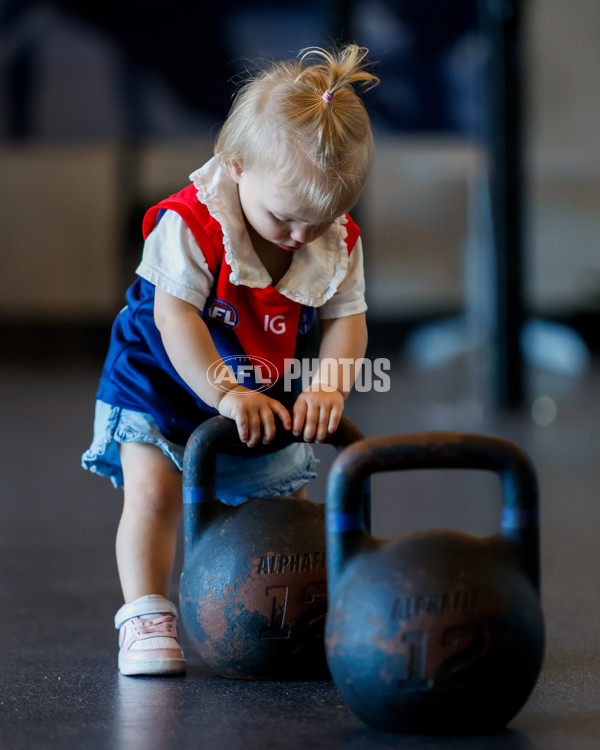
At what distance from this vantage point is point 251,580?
111cm

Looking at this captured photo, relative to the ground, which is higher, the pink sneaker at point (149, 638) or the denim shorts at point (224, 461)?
the denim shorts at point (224, 461)

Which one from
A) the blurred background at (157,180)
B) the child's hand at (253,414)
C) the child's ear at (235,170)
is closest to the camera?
the child's hand at (253,414)

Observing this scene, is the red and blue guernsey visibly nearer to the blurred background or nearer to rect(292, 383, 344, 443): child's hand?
rect(292, 383, 344, 443): child's hand

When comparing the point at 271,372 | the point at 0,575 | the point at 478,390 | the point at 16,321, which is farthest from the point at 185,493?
the point at 16,321

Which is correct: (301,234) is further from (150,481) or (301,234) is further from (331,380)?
(150,481)

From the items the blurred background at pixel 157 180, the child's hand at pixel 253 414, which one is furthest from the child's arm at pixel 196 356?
the blurred background at pixel 157 180

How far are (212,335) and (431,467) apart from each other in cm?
43

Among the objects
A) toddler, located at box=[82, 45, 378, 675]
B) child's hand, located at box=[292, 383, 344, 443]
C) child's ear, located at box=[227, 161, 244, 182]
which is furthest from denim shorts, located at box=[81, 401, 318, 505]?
child's ear, located at box=[227, 161, 244, 182]

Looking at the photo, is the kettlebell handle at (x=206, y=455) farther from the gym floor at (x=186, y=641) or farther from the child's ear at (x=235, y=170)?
the child's ear at (x=235, y=170)

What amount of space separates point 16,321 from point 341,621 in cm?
532

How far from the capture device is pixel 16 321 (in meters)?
5.94

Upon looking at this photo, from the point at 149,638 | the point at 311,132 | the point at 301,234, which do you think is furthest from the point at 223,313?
the point at 149,638

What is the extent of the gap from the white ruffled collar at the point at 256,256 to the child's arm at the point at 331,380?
52 millimetres

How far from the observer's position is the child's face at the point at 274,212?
1133 mm
